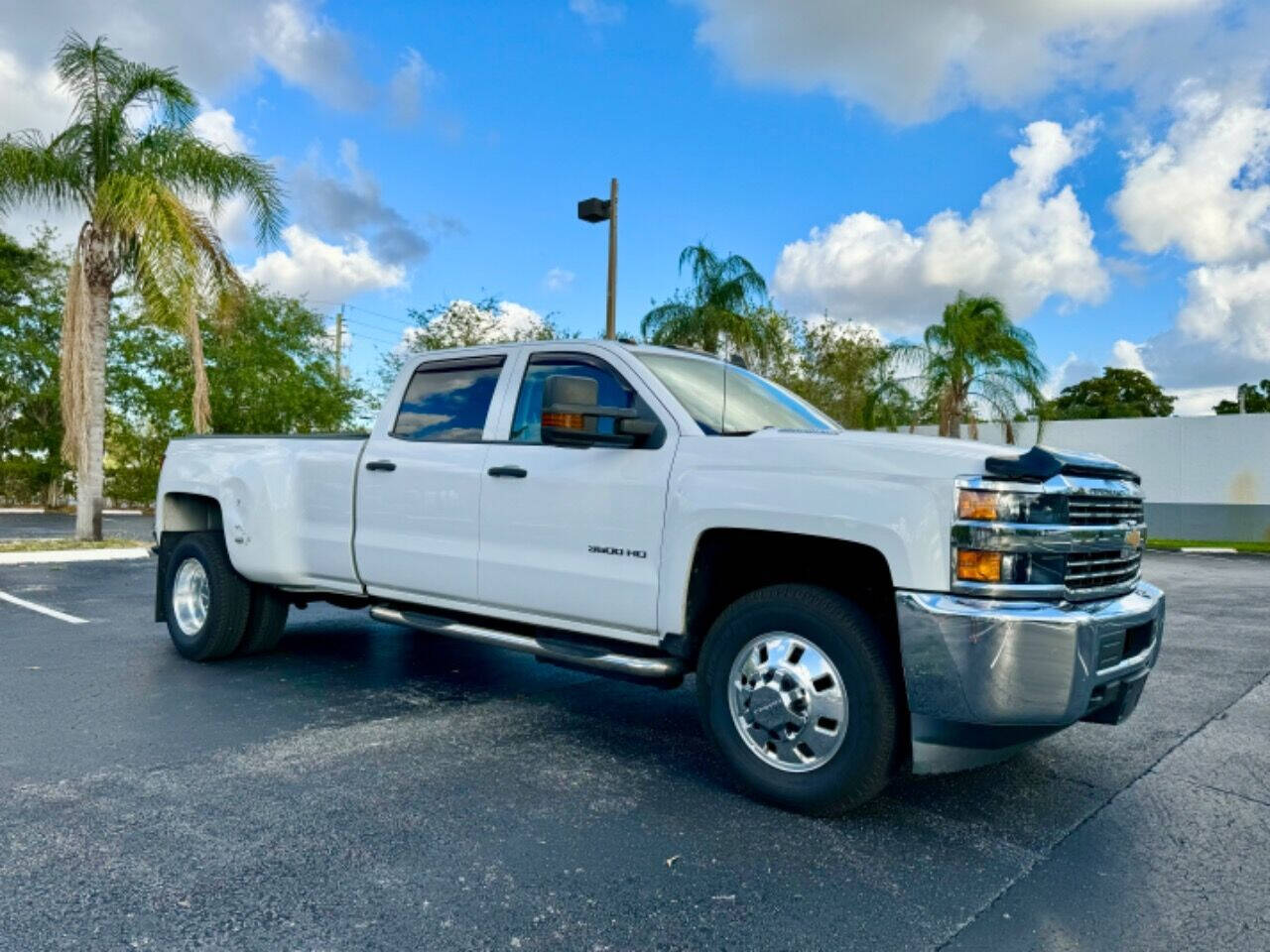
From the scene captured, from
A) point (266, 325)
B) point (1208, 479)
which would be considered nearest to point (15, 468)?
point (266, 325)

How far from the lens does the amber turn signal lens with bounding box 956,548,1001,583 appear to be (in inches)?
140

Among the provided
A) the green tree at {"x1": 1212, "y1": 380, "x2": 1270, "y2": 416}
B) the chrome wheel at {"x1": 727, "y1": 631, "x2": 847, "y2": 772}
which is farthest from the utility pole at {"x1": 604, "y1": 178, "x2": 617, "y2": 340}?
the green tree at {"x1": 1212, "y1": 380, "x2": 1270, "y2": 416}

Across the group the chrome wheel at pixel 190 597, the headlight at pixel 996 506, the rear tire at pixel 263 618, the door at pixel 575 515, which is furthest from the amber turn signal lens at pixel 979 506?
the chrome wheel at pixel 190 597

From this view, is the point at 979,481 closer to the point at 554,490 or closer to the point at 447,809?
the point at 554,490

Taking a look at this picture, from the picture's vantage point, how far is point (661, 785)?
4277mm

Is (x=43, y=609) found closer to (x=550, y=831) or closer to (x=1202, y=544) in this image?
(x=550, y=831)

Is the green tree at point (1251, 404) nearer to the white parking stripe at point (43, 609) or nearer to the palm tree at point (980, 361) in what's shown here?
the palm tree at point (980, 361)

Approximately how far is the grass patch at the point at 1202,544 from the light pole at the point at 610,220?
47.1 feet

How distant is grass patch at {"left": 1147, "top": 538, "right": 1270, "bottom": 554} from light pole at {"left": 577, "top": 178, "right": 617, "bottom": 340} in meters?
14.4

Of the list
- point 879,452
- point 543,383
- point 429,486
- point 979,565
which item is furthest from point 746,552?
point 429,486

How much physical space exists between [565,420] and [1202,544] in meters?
24.2

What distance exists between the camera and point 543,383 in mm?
5039

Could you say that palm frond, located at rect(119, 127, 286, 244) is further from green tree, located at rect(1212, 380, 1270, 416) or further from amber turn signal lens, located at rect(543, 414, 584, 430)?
green tree, located at rect(1212, 380, 1270, 416)

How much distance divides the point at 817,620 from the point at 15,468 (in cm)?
3240
